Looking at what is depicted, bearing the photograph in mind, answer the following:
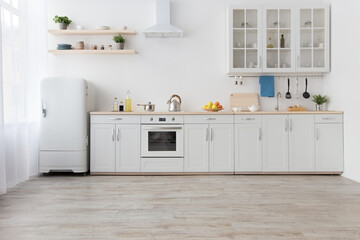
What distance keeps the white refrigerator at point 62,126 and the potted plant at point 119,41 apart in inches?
33.2

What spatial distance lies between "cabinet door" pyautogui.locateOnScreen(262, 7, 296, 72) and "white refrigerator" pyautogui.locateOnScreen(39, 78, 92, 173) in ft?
8.83

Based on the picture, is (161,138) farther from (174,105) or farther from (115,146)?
(115,146)

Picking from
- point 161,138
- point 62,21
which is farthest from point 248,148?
point 62,21

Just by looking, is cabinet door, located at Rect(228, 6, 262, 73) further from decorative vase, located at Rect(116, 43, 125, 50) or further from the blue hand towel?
decorative vase, located at Rect(116, 43, 125, 50)

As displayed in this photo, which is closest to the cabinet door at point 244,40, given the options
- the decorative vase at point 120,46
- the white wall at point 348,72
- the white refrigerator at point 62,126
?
the white wall at point 348,72

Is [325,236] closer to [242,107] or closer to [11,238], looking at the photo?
[11,238]

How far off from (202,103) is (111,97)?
1.41 m

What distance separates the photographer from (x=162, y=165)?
443cm

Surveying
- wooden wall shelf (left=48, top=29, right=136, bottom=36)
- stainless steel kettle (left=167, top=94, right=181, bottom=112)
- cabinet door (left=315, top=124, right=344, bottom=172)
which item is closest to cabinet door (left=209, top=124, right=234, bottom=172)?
stainless steel kettle (left=167, top=94, right=181, bottom=112)

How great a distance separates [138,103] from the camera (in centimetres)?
496

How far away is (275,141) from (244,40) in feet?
5.04

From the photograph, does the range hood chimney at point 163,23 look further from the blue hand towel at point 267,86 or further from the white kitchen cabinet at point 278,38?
the blue hand towel at point 267,86

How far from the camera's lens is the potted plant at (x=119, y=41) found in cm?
476

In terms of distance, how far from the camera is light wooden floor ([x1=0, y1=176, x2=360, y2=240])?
229 centimetres
